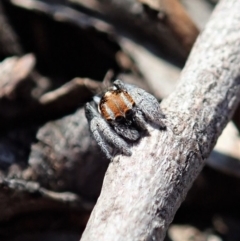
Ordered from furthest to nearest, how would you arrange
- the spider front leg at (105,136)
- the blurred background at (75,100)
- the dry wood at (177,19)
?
the dry wood at (177,19), the blurred background at (75,100), the spider front leg at (105,136)

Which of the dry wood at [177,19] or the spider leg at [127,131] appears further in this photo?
the dry wood at [177,19]

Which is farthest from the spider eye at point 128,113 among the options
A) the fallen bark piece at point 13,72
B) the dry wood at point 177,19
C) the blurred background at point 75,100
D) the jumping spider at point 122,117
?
the dry wood at point 177,19

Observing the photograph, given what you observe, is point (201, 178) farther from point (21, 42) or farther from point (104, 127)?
point (21, 42)

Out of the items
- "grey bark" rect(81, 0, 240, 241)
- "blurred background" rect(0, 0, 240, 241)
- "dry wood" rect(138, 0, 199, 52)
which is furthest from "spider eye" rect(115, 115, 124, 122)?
"dry wood" rect(138, 0, 199, 52)

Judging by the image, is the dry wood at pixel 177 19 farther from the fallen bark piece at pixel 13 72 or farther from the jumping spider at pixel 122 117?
the jumping spider at pixel 122 117

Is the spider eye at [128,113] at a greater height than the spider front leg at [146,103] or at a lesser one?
lesser

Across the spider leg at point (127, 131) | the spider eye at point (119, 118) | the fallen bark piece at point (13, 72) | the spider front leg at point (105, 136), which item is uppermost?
the spider eye at point (119, 118)

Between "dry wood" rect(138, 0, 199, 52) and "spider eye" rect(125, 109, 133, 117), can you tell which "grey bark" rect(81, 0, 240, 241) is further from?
"dry wood" rect(138, 0, 199, 52)

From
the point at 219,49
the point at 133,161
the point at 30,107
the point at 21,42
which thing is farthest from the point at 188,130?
the point at 21,42

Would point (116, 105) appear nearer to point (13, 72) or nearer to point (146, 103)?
point (146, 103)
